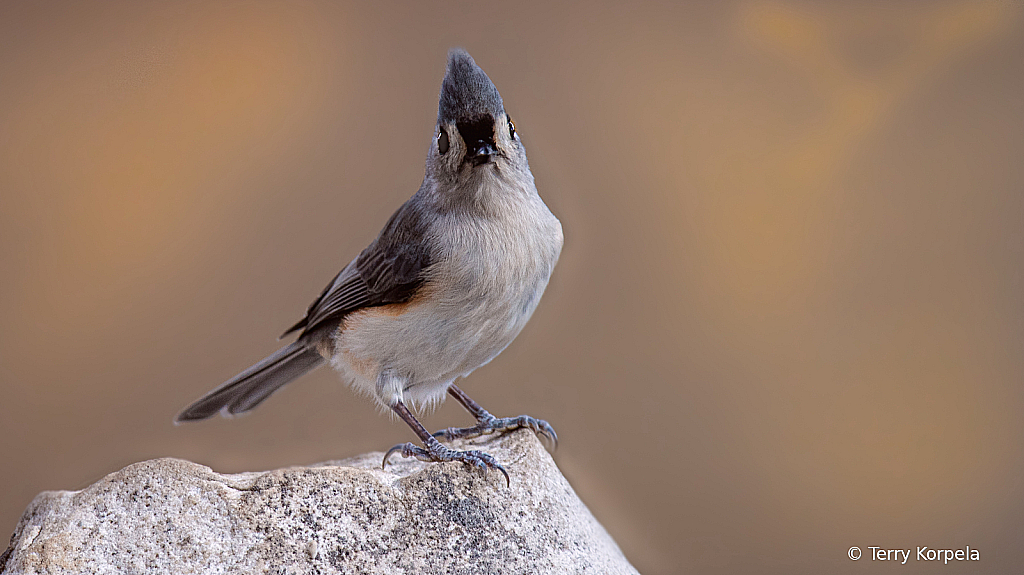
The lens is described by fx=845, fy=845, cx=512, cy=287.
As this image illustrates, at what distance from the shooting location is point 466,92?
84.1 inches

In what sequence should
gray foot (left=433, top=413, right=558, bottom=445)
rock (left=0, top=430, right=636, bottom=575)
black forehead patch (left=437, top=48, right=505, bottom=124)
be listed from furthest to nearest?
gray foot (left=433, top=413, right=558, bottom=445) < black forehead patch (left=437, top=48, right=505, bottom=124) < rock (left=0, top=430, right=636, bottom=575)

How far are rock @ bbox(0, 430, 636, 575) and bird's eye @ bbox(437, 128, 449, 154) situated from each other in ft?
2.79

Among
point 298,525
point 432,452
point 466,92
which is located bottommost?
point 298,525

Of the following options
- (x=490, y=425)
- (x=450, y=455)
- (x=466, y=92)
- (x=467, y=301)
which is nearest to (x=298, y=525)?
(x=450, y=455)

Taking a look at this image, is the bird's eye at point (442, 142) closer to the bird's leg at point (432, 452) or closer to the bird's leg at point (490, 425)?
the bird's leg at point (432, 452)

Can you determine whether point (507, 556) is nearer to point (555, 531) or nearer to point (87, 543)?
point (555, 531)

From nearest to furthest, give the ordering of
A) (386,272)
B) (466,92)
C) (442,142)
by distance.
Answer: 1. (466,92)
2. (442,142)
3. (386,272)

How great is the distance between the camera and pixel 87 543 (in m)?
1.92

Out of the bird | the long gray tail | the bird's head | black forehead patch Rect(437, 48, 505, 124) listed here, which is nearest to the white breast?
the bird

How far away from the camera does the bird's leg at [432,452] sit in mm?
2264

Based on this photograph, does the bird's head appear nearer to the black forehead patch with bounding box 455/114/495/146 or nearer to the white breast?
the black forehead patch with bounding box 455/114/495/146

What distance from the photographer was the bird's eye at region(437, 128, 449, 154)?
224 cm

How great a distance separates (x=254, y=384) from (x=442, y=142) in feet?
3.99

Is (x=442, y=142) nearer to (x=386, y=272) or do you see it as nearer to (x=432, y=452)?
(x=386, y=272)
